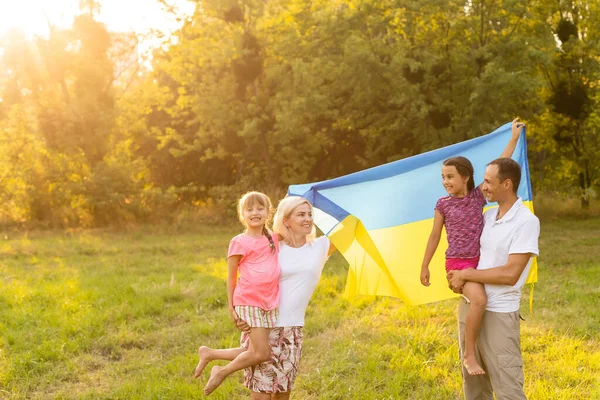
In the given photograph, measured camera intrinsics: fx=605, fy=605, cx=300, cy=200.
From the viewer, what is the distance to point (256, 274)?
408 centimetres

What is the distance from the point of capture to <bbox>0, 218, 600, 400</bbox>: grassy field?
5.75m

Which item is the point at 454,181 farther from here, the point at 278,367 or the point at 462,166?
the point at 278,367

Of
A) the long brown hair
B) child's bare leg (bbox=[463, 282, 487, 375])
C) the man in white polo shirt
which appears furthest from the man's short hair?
child's bare leg (bbox=[463, 282, 487, 375])

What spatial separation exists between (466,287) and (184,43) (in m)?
20.5

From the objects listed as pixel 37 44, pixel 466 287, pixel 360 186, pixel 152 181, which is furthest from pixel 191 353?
pixel 152 181

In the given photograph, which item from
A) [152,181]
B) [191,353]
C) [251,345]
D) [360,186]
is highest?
[152,181]

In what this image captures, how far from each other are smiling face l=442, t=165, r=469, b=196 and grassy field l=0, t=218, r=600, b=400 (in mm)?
2234

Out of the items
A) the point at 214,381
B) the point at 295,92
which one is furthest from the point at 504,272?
the point at 295,92

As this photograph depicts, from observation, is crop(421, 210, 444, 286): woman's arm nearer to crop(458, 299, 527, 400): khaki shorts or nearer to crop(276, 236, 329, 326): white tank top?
crop(458, 299, 527, 400): khaki shorts

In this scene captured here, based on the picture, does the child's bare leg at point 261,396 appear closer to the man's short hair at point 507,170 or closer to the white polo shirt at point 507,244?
the white polo shirt at point 507,244

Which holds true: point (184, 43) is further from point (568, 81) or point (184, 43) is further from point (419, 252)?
point (419, 252)

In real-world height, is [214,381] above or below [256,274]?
below

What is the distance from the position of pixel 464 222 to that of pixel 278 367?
63.4 inches

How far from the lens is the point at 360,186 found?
5.69 metres
